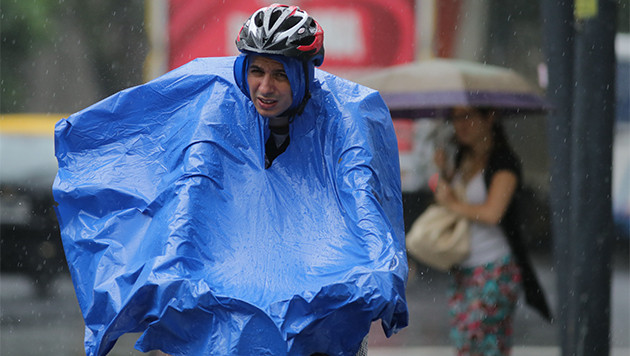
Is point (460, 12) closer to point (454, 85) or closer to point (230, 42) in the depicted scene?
point (230, 42)

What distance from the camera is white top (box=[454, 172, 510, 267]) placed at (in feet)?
20.2

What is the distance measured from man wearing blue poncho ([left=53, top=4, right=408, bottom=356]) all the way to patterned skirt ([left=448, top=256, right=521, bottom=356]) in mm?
2179

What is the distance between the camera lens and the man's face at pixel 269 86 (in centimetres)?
376

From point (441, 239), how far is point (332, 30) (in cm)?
756

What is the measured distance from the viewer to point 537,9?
1769 cm

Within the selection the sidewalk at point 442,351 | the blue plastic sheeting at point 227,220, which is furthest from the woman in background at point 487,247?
the sidewalk at point 442,351

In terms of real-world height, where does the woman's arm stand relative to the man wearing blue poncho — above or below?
below

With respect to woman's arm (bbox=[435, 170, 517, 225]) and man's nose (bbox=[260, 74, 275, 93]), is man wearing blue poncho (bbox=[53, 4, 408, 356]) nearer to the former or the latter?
man's nose (bbox=[260, 74, 275, 93])

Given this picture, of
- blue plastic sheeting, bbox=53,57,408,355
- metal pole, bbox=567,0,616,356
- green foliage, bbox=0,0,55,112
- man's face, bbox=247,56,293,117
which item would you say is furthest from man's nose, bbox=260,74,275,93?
green foliage, bbox=0,0,55,112

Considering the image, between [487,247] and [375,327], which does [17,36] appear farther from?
[487,247]

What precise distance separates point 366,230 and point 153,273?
0.69 m

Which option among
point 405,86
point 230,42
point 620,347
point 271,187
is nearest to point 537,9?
point 230,42

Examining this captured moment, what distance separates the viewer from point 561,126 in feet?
21.9

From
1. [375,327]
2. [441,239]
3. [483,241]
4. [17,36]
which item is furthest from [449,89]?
[17,36]
